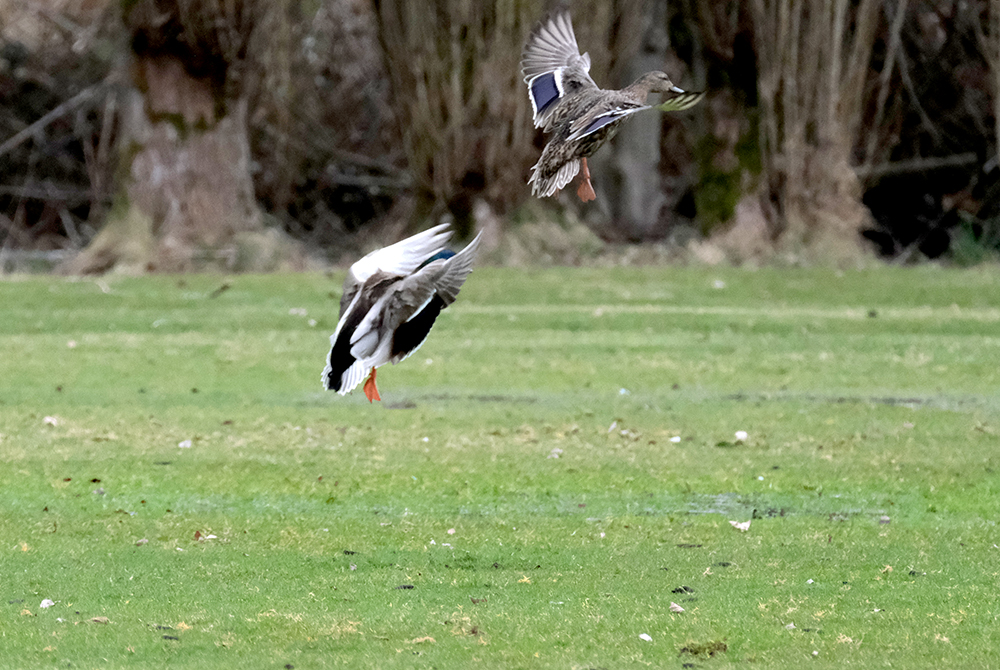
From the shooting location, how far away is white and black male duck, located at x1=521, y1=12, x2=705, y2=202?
4496 millimetres

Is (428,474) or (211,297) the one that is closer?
(428,474)

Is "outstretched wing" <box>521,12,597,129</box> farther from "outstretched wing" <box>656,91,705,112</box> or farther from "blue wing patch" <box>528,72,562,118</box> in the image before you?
"outstretched wing" <box>656,91,705,112</box>

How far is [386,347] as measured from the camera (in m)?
5.19

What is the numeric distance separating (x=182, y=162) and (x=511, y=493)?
488 inches

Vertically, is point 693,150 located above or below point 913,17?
below

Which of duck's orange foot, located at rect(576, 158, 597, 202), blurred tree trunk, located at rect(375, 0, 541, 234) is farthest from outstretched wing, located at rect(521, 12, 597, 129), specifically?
blurred tree trunk, located at rect(375, 0, 541, 234)

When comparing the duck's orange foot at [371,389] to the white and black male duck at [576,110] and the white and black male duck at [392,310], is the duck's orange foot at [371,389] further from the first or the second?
the white and black male duck at [576,110]

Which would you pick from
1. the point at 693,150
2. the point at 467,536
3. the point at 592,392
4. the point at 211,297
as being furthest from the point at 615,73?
the point at 467,536

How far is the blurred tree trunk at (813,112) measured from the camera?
19141 millimetres

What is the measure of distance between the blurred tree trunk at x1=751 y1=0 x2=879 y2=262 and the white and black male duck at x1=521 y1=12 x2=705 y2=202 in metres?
14.2

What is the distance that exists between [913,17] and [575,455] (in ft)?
46.4

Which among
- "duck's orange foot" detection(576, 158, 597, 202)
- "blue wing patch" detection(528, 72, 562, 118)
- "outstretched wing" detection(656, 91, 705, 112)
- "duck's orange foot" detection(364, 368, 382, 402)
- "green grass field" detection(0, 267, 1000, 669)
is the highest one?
"outstretched wing" detection(656, 91, 705, 112)

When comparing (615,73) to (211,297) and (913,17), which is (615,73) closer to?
(913,17)

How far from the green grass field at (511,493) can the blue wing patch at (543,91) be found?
1.93 m
